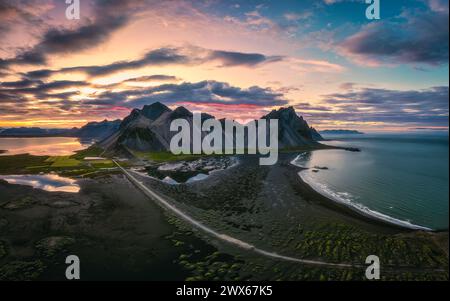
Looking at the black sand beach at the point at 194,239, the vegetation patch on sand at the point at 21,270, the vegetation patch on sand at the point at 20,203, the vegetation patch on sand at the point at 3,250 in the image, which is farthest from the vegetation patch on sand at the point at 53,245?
the vegetation patch on sand at the point at 20,203

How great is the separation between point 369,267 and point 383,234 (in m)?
11.5

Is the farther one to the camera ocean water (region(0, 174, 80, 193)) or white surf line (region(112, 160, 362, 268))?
ocean water (region(0, 174, 80, 193))

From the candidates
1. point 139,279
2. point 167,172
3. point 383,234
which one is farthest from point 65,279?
point 167,172

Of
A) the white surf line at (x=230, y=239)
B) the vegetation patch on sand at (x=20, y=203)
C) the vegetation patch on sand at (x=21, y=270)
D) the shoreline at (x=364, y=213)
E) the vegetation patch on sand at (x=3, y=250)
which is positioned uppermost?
the vegetation patch on sand at (x=20, y=203)

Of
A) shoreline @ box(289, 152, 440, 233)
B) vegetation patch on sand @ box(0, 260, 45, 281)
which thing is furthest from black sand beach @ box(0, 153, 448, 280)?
shoreline @ box(289, 152, 440, 233)

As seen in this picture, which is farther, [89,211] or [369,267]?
[89,211]

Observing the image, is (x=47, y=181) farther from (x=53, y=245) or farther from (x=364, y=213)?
(x=364, y=213)

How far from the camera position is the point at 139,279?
23.0 m

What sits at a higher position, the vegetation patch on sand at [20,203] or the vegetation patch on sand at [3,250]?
the vegetation patch on sand at [20,203]

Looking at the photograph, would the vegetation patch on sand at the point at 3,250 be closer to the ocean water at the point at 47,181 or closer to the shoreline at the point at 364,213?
the ocean water at the point at 47,181

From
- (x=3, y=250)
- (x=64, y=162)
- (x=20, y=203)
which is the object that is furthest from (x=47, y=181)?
(x=3, y=250)

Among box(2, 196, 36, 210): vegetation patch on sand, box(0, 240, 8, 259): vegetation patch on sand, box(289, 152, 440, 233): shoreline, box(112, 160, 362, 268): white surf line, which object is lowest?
box(289, 152, 440, 233): shoreline

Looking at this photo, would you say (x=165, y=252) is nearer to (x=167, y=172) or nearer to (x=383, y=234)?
(x=383, y=234)

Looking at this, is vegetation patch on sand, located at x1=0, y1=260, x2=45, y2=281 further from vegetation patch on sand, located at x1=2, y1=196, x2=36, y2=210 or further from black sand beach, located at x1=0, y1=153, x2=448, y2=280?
vegetation patch on sand, located at x1=2, y1=196, x2=36, y2=210
